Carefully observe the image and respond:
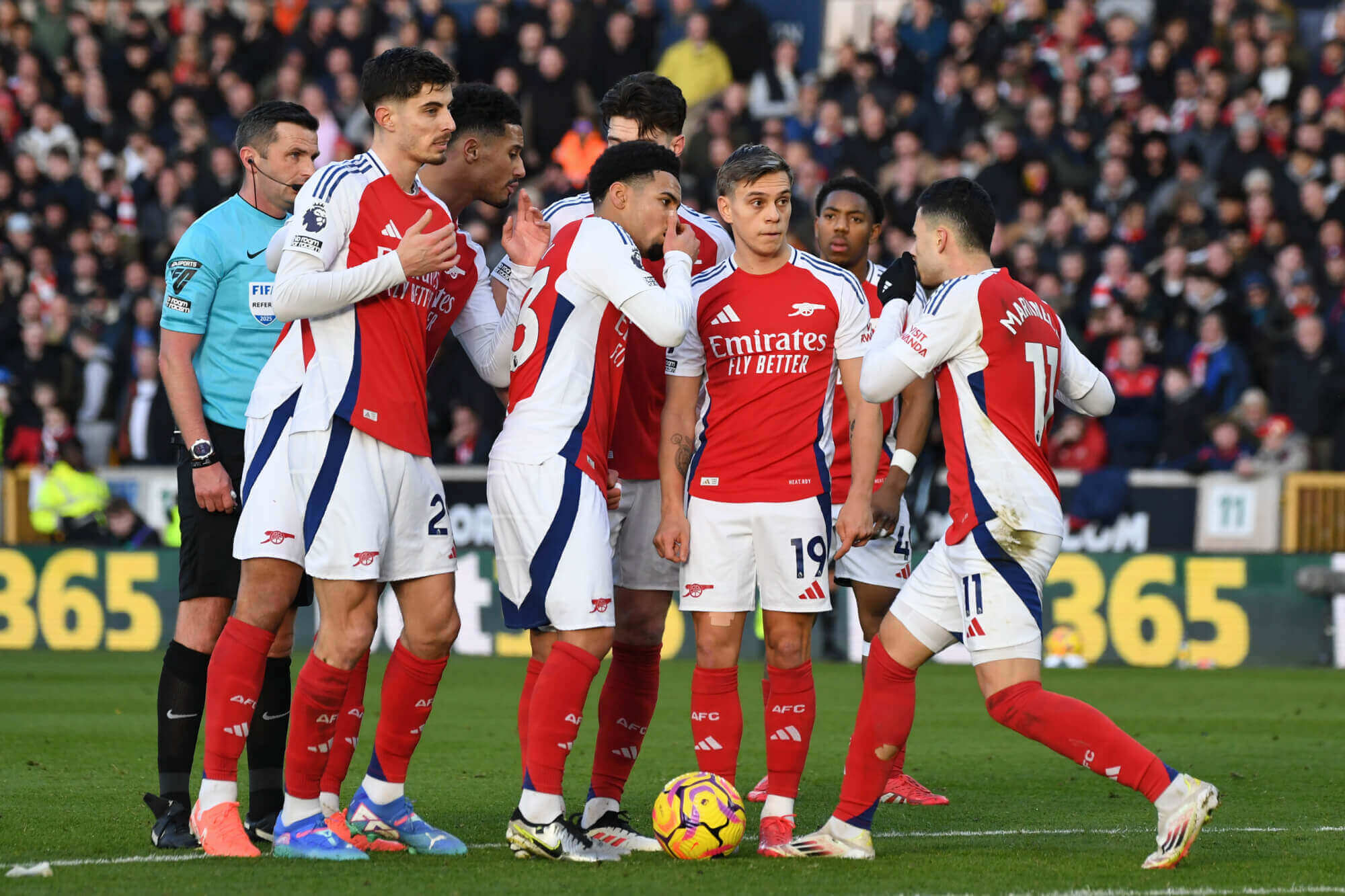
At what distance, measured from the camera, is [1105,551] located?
14148 millimetres

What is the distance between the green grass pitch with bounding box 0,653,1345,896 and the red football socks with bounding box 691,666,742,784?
13.5 inches

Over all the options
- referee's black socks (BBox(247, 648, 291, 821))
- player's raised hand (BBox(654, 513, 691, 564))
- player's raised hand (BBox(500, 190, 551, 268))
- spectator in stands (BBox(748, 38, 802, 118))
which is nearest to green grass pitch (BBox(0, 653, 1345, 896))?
referee's black socks (BBox(247, 648, 291, 821))

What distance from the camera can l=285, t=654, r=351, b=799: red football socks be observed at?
19.0 feet

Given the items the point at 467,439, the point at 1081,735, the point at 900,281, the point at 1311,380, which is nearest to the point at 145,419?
the point at 467,439

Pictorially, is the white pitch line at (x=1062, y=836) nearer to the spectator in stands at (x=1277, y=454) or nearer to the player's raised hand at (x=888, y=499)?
the player's raised hand at (x=888, y=499)

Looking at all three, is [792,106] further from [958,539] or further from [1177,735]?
[958,539]

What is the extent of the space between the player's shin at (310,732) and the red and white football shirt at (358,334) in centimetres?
81

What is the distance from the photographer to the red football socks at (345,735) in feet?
20.6

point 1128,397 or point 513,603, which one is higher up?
point 1128,397

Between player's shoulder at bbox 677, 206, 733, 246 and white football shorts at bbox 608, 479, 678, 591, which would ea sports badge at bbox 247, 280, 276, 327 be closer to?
white football shorts at bbox 608, 479, 678, 591

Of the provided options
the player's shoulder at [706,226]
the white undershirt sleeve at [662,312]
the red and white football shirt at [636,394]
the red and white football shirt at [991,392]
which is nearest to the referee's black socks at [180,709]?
the red and white football shirt at [636,394]

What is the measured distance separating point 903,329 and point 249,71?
16268 millimetres

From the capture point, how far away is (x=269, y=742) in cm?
650

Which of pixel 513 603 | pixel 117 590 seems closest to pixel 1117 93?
pixel 117 590
